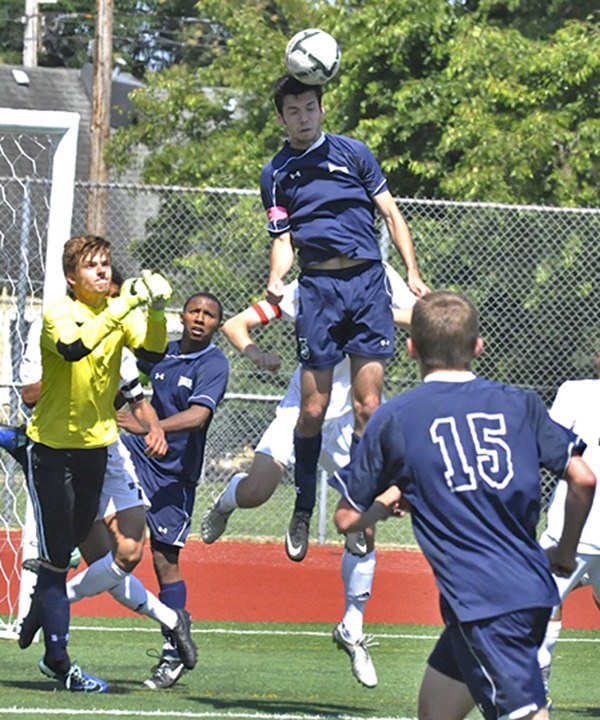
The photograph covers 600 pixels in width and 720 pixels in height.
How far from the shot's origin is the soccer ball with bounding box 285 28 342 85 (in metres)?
7.76

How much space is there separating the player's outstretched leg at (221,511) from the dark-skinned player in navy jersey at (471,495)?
12.4 feet

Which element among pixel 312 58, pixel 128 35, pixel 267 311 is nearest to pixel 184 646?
pixel 267 311

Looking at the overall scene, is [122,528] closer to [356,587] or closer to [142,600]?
[142,600]

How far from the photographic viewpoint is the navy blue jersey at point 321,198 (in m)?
7.79

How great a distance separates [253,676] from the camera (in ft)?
29.7

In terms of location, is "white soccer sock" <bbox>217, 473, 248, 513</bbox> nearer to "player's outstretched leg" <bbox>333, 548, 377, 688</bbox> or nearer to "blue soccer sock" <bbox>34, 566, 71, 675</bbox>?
"player's outstretched leg" <bbox>333, 548, 377, 688</bbox>

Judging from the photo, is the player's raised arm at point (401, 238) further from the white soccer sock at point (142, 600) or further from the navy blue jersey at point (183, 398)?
the white soccer sock at point (142, 600)

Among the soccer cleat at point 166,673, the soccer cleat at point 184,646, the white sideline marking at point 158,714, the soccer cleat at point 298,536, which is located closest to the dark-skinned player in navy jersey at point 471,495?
the white sideline marking at point 158,714

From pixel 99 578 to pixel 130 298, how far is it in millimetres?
1738

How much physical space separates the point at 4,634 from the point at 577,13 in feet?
56.3

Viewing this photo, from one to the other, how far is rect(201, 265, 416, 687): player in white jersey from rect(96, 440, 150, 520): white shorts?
592mm

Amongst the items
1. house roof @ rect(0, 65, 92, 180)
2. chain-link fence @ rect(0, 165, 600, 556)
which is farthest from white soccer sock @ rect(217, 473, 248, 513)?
house roof @ rect(0, 65, 92, 180)

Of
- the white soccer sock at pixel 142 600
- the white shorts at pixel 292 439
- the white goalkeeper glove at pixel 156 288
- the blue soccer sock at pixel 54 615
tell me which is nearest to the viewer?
the white goalkeeper glove at pixel 156 288

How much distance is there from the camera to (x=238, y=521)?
15656 mm
